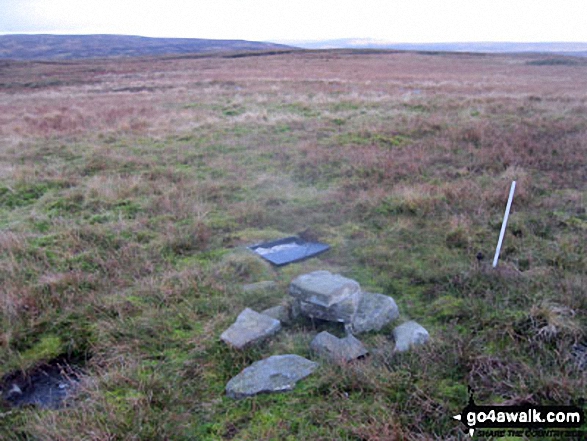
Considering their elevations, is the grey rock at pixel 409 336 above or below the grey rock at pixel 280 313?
above

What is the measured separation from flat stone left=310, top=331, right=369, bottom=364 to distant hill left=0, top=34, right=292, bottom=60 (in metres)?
105

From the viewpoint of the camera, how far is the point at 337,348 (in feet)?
11.6

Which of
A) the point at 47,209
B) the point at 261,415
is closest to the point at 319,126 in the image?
the point at 47,209

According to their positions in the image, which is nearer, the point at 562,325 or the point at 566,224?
the point at 562,325

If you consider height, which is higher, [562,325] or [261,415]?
[562,325]

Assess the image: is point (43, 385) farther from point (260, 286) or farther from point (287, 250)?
point (287, 250)

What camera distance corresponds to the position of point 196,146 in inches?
446

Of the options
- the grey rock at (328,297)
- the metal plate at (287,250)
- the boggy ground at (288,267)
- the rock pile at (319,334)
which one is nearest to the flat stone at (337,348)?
the rock pile at (319,334)

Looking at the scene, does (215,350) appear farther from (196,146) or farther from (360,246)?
(196,146)

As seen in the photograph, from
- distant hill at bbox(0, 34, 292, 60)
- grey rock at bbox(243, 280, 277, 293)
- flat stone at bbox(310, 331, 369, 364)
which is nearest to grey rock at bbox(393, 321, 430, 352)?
flat stone at bbox(310, 331, 369, 364)

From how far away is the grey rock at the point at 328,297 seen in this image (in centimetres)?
392

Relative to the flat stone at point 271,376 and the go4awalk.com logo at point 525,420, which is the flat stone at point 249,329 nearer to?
the flat stone at point 271,376

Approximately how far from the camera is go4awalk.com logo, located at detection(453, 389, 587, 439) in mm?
2730

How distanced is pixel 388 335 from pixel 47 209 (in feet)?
19.8
